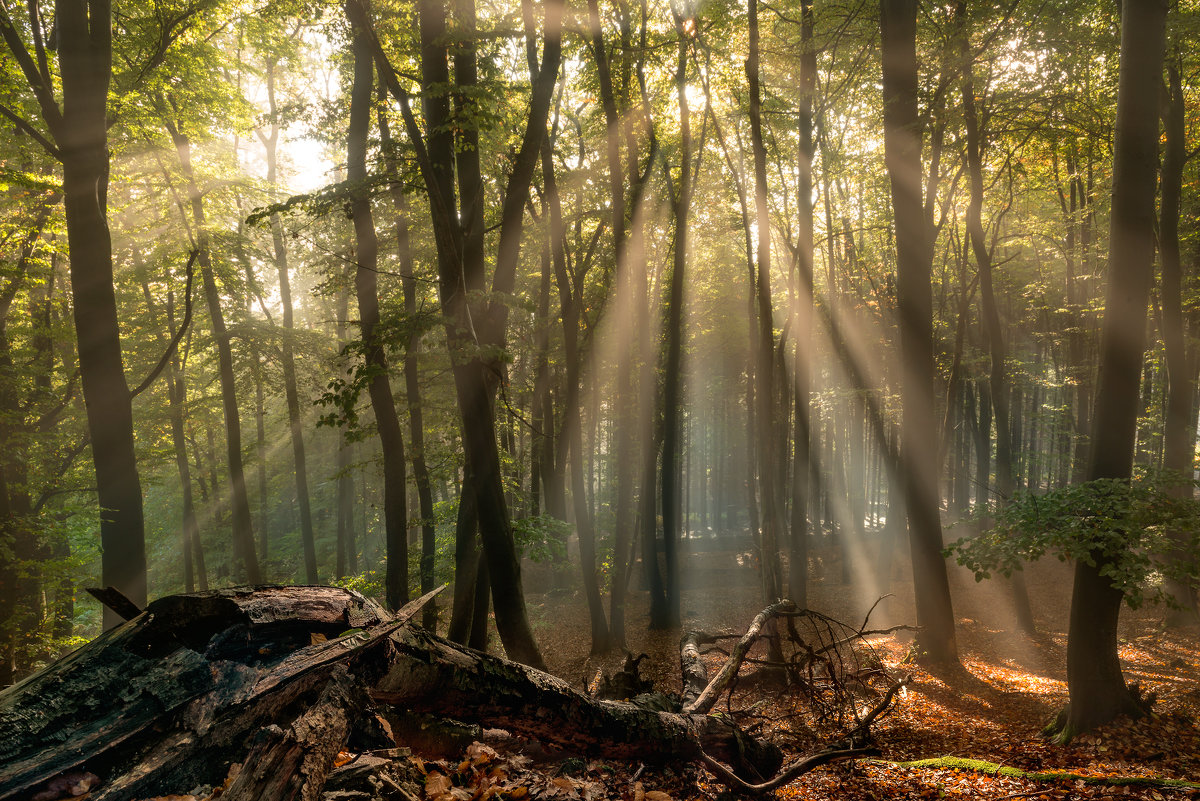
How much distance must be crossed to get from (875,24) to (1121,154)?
19.5 ft

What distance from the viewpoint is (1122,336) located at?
19.2ft

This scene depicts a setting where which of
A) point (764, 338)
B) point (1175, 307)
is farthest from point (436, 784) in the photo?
point (1175, 307)

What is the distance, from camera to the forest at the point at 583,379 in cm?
275

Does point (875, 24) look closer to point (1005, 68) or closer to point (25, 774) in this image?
point (1005, 68)

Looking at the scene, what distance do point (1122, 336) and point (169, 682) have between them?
A: 818 centimetres

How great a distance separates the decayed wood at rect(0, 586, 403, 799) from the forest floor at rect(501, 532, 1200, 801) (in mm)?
1491

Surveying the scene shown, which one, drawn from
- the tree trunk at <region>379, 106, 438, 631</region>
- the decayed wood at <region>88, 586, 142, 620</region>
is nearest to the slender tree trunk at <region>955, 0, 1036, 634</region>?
the tree trunk at <region>379, 106, 438, 631</region>

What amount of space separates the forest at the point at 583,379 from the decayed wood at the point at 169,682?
0.05ft

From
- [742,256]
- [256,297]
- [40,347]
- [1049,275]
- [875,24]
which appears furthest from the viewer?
[742,256]

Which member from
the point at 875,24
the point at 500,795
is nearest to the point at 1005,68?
the point at 875,24

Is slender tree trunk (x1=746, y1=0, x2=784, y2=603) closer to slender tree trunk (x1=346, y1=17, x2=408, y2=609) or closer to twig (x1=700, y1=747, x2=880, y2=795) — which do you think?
slender tree trunk (x1=346, y1=17, x2=408, y2=609)

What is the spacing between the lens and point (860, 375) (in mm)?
18281

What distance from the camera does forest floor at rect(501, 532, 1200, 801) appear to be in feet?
12.5

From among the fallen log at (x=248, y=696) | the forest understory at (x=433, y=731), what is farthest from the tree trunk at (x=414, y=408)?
the fallen log at (x=248, y=696)
